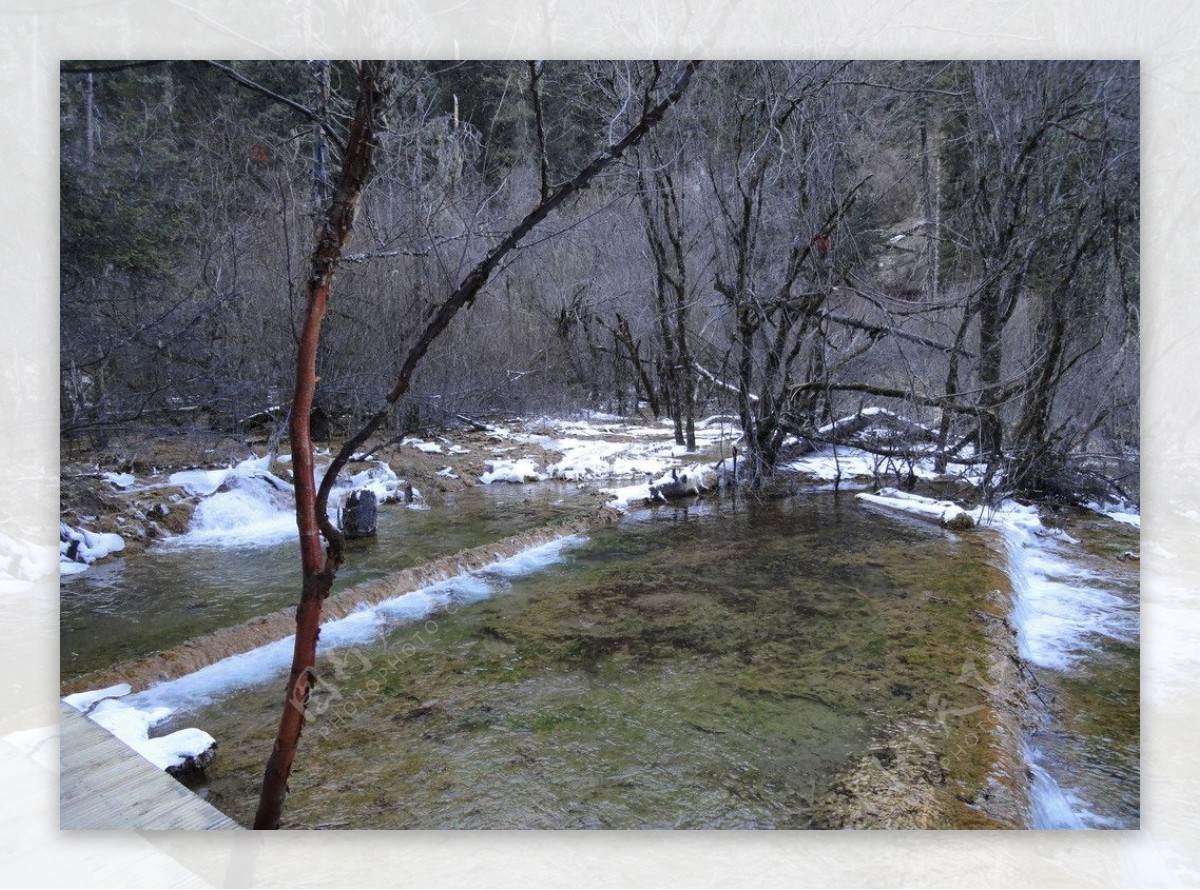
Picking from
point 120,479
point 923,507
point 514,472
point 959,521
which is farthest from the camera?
point 514,472

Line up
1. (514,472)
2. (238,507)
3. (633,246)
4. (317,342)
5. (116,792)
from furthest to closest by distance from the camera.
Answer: (514,472) < (633,246) < (238,507) < (116,792) < (317,342)

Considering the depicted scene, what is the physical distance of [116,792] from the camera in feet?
5.86

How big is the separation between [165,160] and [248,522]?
1.76 meters

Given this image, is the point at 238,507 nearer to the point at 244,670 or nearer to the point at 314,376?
the point at 244,670

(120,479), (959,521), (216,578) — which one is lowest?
(216,578)

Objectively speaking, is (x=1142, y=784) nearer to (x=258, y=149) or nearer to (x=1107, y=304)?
(x=1107, y=304)

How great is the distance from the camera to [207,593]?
3.06 meters

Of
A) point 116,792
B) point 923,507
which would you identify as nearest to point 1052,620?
point 923,507

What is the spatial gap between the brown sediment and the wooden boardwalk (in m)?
0.26

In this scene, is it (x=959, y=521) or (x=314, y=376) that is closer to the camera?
(x=314, y=376)

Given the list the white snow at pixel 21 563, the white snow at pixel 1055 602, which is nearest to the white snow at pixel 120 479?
the white snow at pixel 21 563

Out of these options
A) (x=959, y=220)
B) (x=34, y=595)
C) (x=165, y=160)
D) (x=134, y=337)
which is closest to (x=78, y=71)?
(x=165, y=160)

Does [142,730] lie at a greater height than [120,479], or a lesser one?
lesser

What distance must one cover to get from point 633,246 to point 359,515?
6.80 ft
